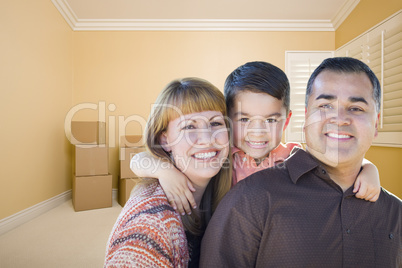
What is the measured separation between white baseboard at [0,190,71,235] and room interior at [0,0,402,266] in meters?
0.02

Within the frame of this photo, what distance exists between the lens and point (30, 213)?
123 inches

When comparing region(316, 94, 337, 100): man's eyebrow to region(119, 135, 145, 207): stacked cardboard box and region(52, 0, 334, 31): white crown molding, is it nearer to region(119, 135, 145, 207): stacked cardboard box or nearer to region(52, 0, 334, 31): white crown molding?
region(119, 135, 145, 207): stacked cardboard box

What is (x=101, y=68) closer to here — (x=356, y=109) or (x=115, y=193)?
(x=115, y=193)

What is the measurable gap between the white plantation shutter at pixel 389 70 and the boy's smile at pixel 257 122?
207 cm

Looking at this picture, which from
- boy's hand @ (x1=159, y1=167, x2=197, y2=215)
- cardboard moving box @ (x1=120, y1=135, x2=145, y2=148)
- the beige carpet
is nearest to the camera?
boy's hand @ (x1=159, y1=167, x2=197, y2=215)

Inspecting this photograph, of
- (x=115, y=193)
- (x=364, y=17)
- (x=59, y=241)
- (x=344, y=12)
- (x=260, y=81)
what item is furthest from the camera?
(x=115, y=193)

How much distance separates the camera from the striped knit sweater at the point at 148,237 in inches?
30.7

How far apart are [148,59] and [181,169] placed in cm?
363

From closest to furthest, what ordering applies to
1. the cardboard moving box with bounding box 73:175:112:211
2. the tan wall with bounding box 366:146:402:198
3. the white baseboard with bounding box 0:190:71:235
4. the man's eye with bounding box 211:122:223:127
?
the man's eye with bounding box 211:122:223:127
the white baseboard with bounding box 0:190:71:235
the tan wall with bounding box 366:146:402:198
the cardboard moving box with bounding box 73:175:112:211

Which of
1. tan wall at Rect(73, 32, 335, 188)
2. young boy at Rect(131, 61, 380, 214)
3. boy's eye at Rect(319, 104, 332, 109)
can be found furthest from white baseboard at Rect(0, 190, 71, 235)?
boy's eye at Rect(319, 104, 332, 109)

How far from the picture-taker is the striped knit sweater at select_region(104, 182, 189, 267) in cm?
78

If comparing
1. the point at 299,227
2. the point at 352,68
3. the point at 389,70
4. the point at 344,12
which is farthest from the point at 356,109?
the point at 344,12

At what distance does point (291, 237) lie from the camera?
839mm

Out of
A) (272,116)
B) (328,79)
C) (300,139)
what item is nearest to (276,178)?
(328,79)
